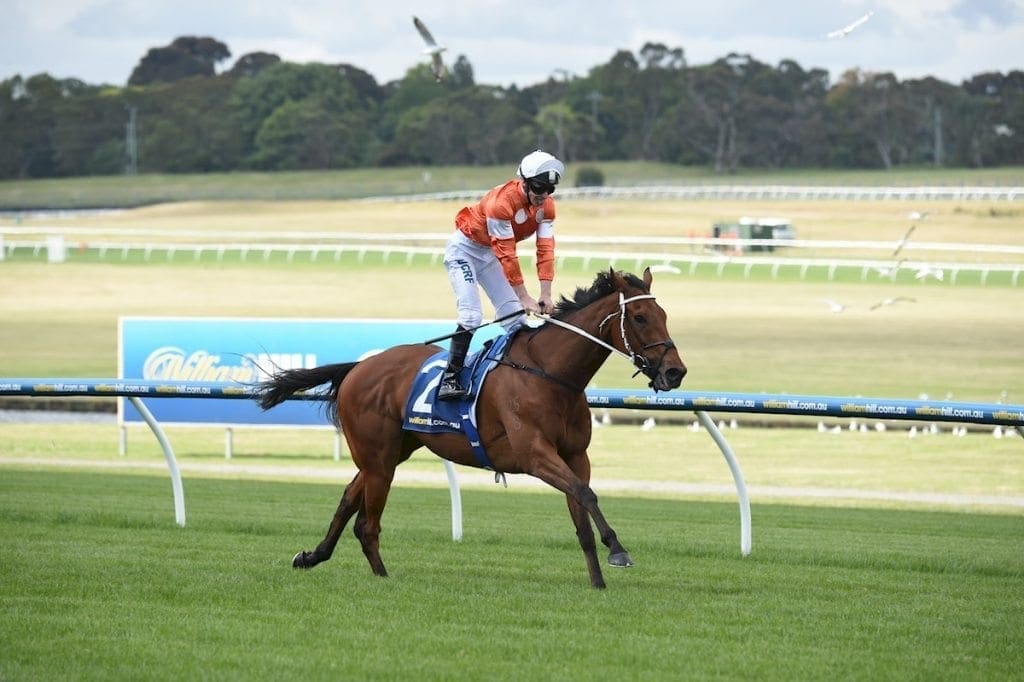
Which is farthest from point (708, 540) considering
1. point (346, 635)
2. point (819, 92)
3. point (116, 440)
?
point (819, 92)

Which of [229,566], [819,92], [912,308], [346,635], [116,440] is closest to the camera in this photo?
[346,635]

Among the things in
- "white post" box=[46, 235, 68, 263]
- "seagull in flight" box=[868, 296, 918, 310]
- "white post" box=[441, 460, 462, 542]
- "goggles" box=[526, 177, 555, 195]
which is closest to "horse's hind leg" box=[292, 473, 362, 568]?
"white post" box=[441, 460, 462, 542]

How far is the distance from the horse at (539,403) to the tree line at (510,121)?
4868 cm

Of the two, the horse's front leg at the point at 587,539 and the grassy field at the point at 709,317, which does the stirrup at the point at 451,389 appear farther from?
the grassy field at the point at 709,317

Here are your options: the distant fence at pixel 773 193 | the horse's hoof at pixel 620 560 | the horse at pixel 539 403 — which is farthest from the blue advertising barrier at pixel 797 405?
the distant fence at pixel 773 193

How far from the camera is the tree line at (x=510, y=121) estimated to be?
57219 mm

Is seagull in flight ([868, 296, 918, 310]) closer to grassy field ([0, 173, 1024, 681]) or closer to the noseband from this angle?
grassy field ([0, 173, 1024, 681])

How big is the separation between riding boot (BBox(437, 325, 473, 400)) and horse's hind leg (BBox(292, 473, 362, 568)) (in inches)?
29.1

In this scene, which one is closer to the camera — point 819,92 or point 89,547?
point 89,547

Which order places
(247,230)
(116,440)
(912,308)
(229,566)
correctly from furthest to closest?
(247,230) → (912,308) → (116,440) → (229,566)

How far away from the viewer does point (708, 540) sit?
10031 mm

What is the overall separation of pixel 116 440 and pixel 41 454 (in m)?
2.25

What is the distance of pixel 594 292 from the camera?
7.98 metres

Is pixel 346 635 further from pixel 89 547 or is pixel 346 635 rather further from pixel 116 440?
pixel 116 440
